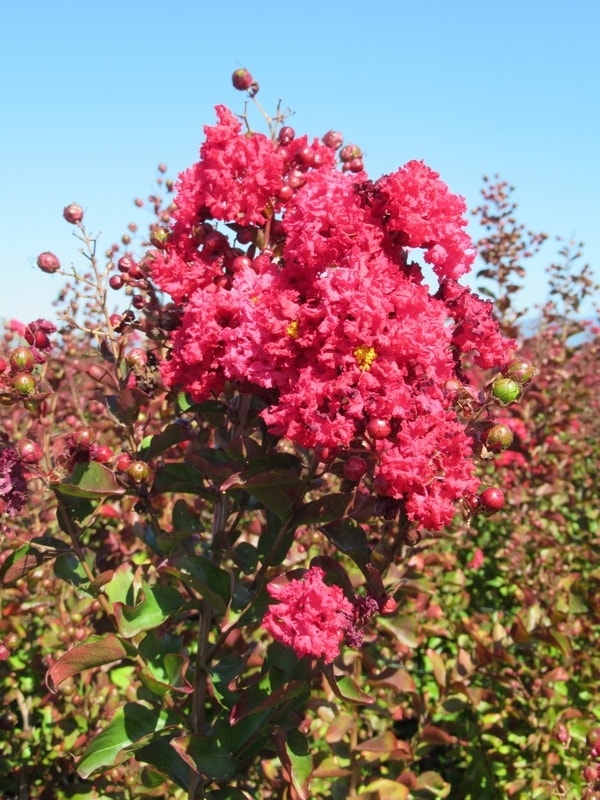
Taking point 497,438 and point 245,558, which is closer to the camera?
point 497,438

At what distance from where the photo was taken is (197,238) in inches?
61.2

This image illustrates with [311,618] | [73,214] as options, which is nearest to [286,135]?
[73,214]

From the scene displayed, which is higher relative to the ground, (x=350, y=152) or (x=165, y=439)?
(x=350, y=152)

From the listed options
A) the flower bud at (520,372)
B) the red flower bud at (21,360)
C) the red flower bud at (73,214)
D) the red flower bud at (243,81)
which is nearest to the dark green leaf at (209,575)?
the red flower bud at (21,360)

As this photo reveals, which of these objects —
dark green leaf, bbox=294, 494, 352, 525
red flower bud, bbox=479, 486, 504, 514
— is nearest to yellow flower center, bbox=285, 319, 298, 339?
dark green leaf, bbox=294, 494, 352, 525

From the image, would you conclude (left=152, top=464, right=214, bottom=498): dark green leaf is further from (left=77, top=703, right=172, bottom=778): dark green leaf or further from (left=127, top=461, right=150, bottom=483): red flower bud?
(left=77, top=703, right=172, bottom=778): dark green leaf

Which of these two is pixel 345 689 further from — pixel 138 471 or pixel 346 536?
pixel 138 471

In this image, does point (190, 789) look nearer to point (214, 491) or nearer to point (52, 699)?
point (214, 491)

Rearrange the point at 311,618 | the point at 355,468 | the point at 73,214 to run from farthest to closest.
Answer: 1. the point at 73,214
2. the point at 355,468
3. the point at 311,618

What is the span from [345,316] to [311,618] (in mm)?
507

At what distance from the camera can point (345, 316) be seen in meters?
1.20

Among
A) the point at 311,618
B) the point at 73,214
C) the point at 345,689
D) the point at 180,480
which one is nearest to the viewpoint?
the point at 311,618

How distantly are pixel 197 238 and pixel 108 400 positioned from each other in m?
0.48

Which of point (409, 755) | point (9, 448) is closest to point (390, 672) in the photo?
point (409, 755)
